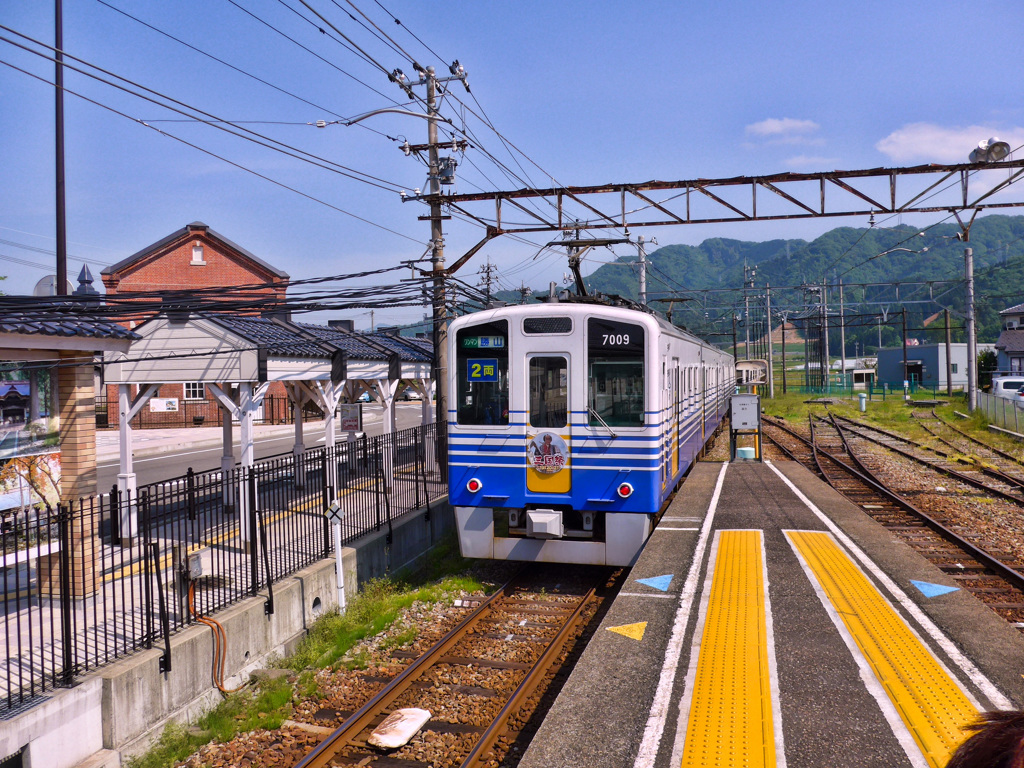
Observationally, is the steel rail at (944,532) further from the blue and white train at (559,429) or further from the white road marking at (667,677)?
the blue and white train at (559,429)

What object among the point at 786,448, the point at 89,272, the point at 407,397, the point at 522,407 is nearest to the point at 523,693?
the point at 522,407

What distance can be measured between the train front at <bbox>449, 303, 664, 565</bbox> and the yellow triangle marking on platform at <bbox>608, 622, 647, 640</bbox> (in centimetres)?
248

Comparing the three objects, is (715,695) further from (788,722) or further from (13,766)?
(13,766)

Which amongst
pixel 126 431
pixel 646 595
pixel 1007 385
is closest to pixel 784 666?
pixel 646 595

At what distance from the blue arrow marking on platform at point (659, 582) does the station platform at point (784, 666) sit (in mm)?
16

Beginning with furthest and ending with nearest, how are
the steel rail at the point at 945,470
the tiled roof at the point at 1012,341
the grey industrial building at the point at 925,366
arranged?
the grey industrial building at the point at 925,366 → the tiled roof at the point at 1012,341 → the steel rail at the point at 945,470

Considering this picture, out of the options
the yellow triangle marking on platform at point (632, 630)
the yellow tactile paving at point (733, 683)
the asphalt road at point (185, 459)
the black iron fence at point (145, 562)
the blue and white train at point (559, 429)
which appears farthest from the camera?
the asphalt road at point (185, 459)

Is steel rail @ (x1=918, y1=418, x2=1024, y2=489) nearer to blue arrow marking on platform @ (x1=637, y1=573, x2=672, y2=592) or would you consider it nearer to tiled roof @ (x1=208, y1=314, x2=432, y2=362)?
blue arrow marking on platform @ (x1=637, y1=573, x2=672, y2=592)

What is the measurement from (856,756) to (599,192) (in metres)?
9.77

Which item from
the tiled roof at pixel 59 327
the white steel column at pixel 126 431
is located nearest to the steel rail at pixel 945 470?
the tiled roof at pixel 59 327

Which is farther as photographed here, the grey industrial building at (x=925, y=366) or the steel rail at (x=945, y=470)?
the grey industrial building at (x=925, y=366)

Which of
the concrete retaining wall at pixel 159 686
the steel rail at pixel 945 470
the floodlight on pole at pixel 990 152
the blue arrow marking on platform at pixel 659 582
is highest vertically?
the floodlight on pole at pixel 990 152

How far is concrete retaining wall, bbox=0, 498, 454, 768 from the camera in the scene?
5203 mm

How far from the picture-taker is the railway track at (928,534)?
8.43 m
